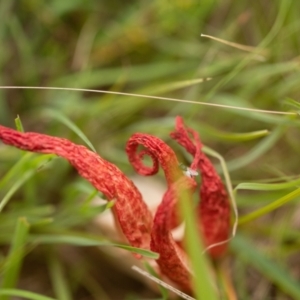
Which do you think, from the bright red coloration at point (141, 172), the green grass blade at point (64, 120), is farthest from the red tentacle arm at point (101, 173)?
the green grass blade at point (64, 120)

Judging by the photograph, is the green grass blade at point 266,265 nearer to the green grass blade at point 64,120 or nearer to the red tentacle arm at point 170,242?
the red tentacle arm at point 170,242

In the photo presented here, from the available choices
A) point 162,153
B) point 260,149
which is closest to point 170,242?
point 162,153

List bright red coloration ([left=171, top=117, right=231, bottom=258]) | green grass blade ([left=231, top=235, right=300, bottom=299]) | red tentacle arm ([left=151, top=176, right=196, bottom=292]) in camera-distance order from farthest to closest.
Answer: green grass blade ([left=231, top=235, right=300, bottom=299]) < bright red coloration ([left=171, top=117, right=231, bottom=258]) < red tentacle arm ([left=151, top=176, right=196, bottom=292])

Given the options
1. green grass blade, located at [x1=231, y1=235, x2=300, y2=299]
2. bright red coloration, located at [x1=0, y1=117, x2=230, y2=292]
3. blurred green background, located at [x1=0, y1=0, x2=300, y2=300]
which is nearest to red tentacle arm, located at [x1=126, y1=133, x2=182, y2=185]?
bright red coloration, located at [x1=0, y1=117, x2=230, y2=292]

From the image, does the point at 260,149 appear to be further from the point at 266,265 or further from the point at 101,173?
the point at 101,173

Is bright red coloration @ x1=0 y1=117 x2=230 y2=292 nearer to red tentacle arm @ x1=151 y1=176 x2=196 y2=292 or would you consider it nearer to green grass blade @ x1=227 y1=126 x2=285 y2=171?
red tentacle arm @ x1=151 y1=176 x2=196 y2=292
